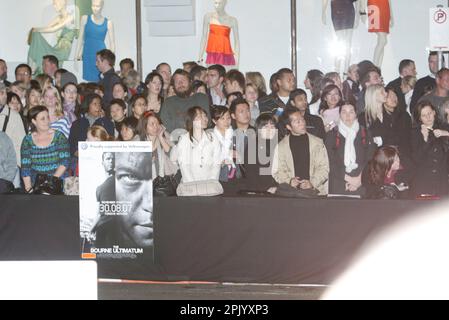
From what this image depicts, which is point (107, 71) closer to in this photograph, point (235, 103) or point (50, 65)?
point (50, 65)

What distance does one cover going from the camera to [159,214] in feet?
29.5

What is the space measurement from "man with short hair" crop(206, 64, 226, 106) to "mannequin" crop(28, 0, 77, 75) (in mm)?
2320

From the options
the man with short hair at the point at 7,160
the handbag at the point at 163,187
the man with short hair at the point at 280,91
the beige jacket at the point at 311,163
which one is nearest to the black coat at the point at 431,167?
the beige jacket at the point at 311,163

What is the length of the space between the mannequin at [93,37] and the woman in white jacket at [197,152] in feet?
10.9

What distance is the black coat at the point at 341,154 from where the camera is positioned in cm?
986

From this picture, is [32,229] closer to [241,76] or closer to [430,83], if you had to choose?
[241,76]

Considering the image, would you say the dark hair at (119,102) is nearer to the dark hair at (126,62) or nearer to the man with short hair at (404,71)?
the dark hair at (126,62)

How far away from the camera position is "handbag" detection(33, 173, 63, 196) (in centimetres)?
951

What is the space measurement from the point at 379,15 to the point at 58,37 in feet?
14.5

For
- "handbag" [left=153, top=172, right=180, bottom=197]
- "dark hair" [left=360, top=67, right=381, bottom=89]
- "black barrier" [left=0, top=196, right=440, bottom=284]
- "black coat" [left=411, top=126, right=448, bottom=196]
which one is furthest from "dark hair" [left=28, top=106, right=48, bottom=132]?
"black coat" [left=411, top=126, right=448, bottom=196]

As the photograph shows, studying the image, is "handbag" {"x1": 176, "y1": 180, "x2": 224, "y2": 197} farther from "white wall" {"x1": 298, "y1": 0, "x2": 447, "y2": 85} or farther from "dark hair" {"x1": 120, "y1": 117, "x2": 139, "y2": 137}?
"white wall" {"x1": 298, "y1": 0, "x2": 447, "y2": 85}

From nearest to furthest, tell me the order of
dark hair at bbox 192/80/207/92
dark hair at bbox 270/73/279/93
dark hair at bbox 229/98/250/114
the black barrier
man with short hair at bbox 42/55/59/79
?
the black barrier → dark hair at bbox 229/98/250/114 → dark hair at bbox 270/73/279/93 → dark hair at bbox 192/80/207/92 → man with short hair at bbox 42/55/59/79

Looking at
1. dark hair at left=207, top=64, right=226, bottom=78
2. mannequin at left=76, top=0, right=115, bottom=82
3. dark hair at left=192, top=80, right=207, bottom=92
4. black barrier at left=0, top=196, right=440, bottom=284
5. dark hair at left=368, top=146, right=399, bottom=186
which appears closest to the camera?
black barrier at left=0, top=196, right=440, bottom=284
